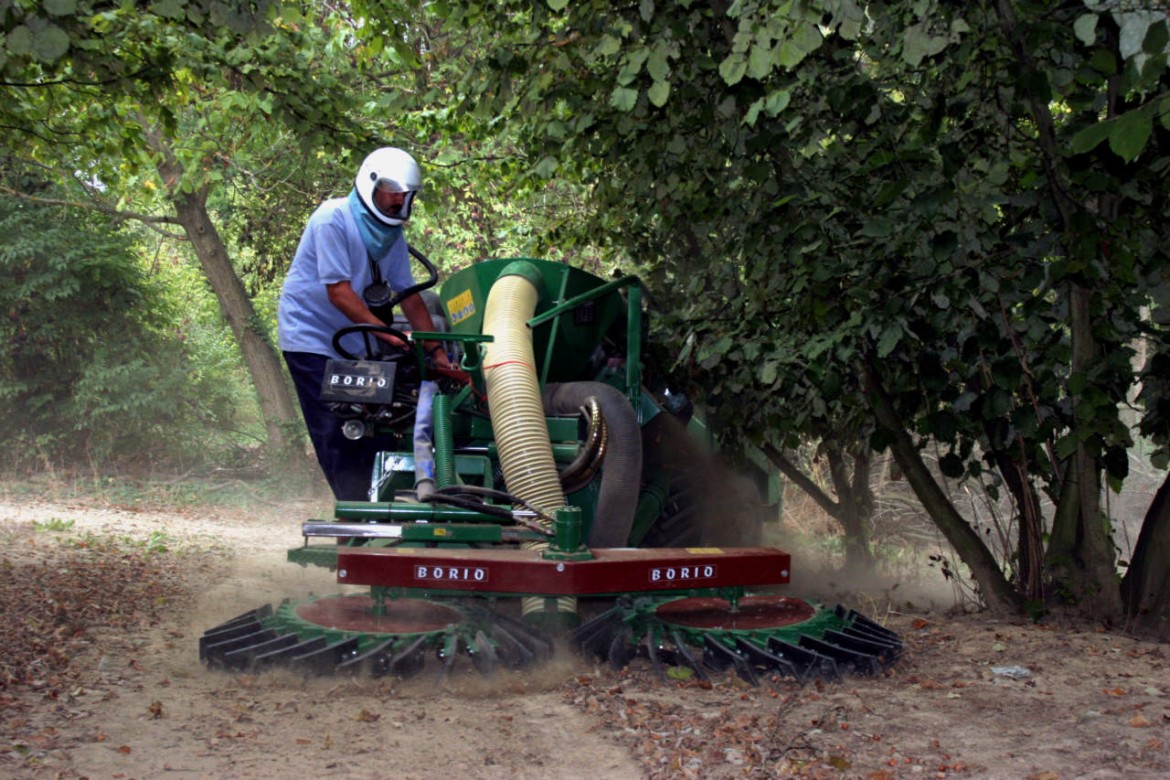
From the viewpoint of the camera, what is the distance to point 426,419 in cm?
560

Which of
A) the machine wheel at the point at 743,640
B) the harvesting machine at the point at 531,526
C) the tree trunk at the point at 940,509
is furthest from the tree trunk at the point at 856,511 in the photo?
the machine wheel at the point at 743,640

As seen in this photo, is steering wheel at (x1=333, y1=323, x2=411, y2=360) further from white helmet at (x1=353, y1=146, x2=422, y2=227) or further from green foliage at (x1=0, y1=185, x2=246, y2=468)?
green foliage at (x1=0, y1=185, x2=246, y2=468)

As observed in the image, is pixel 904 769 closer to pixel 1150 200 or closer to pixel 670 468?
pixel 1150 200

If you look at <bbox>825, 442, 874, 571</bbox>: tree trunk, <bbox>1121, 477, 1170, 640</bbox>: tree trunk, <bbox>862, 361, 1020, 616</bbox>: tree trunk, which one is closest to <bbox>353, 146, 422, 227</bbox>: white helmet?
<bbox>862, 361, 1020, 616</bbox>: tree trunk

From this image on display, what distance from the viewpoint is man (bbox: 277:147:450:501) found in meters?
5.97

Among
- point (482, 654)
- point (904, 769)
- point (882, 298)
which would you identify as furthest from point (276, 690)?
point (882, 298)

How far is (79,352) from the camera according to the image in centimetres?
1599

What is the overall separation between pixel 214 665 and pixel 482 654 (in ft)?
3.41

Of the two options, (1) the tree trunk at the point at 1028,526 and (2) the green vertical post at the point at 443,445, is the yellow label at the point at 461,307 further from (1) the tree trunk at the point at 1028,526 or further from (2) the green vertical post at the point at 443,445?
(1) the tree trunk at the point at 1028,526

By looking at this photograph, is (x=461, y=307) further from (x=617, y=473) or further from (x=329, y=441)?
(x=617, y=473)

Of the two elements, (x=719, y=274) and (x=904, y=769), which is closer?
(x=904, y=769)

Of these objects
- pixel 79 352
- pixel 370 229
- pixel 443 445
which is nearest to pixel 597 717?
pixel 443 445

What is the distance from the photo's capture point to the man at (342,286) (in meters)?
5.97

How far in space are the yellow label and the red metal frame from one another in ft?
7.50
